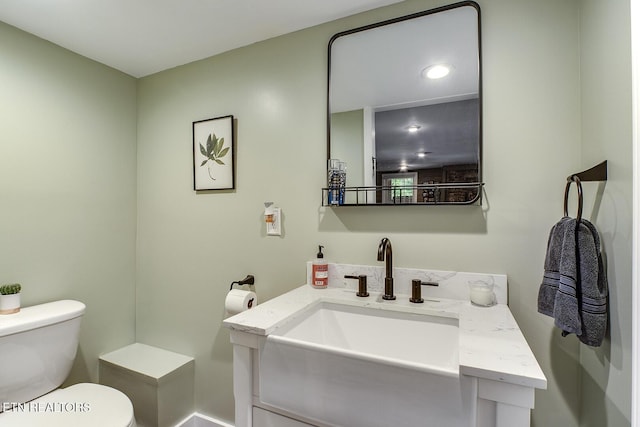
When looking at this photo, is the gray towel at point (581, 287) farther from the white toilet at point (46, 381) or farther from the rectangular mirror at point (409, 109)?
the white toilet at point (46, 381)

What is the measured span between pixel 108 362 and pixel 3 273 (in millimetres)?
718

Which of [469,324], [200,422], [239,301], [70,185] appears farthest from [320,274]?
[70,185]

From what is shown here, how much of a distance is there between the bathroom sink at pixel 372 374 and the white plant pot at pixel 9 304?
1.29 meters

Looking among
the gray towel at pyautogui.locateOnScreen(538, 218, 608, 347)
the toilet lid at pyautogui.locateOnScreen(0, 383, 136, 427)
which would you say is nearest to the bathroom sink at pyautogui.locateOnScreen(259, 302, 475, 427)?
the gray towel at pyautogui.locateOnScreen(538, 218, 608, 347)

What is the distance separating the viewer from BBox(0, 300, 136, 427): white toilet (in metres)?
1.28

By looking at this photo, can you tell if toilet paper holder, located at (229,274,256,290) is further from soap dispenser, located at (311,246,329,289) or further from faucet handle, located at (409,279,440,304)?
faucet handle, located at (409,279,440,304)

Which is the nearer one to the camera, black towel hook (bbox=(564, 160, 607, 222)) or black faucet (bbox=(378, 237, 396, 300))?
black towel hook (bbox=(564, 160, 607, 222))

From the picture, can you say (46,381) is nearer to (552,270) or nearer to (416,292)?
(416,292)

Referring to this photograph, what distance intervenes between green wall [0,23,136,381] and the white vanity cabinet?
1299mm

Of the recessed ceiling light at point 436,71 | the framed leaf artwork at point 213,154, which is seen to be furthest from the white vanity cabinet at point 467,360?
the recessed ceiling light at point 436,71

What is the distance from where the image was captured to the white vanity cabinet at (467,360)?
0.72 meters

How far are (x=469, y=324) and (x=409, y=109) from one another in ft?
2.87

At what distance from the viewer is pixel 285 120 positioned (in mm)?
1676

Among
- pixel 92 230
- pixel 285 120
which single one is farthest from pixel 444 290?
pixel 92 230
